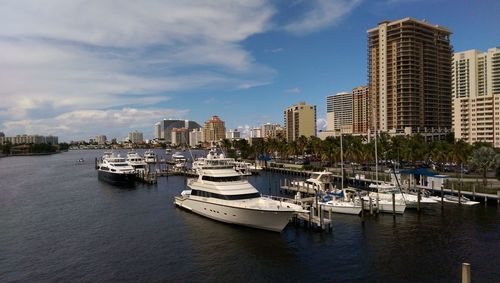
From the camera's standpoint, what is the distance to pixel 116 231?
55812 mm

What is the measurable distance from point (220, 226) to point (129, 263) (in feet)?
52.3

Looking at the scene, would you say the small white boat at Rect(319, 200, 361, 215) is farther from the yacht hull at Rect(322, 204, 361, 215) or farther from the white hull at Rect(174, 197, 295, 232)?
the white hull at Rect(174, 197, 295, 232)

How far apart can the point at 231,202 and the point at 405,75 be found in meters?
158

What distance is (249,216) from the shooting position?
2023 inches

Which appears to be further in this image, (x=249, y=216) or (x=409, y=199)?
(x=409, y=199)

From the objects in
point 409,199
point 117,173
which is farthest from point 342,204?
point 117,173

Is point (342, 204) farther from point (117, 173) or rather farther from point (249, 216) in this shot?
point (117, 173)

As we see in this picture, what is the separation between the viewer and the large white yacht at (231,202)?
49.9 metres

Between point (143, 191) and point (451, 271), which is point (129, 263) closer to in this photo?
point (451, 271)

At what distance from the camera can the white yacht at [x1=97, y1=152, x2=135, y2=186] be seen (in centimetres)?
10869

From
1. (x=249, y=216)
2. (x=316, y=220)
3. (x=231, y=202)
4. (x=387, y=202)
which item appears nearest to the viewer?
(x=249, y=216)

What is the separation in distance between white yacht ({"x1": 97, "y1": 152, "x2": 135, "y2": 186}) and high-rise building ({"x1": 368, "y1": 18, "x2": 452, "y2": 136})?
387 feet

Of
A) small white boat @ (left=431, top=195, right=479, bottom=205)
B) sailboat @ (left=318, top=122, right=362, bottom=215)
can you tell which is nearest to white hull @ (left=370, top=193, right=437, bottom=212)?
small white boat @ (left=431, top=195, right=479, bottom=205)

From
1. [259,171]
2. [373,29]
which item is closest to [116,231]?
[259,171]
